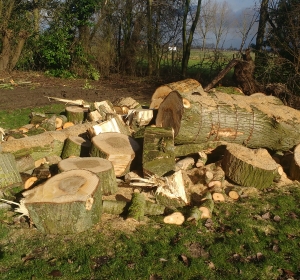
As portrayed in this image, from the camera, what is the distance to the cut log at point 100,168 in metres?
4.45

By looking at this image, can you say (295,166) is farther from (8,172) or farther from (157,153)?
(8,172)

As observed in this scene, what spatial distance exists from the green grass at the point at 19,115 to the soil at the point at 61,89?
44cm

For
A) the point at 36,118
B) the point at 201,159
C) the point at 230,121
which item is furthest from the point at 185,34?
the point at 201,159

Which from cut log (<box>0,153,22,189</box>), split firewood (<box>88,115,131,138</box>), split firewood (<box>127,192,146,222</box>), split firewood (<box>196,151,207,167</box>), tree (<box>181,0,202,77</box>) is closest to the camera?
split firewood (<box>127,192,146,222</box>)

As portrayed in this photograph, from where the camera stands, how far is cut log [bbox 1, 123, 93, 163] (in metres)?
5.28

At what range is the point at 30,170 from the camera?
5.26 metres

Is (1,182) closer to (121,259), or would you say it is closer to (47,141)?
(47,141)

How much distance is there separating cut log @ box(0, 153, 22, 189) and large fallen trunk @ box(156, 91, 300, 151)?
2563 millimetres

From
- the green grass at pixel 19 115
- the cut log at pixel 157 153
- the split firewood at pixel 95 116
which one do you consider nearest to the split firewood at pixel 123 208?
the cut log at pixel 157 153

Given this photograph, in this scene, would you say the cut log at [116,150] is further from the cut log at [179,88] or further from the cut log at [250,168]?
the cut log at [179,88]

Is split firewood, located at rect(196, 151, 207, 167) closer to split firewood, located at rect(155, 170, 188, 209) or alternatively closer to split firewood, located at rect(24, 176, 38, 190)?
split firewood, located at rect(155, 170, 188, 209)

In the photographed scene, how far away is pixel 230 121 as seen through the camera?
233 inches

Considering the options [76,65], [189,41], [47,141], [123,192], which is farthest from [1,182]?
[189,41]

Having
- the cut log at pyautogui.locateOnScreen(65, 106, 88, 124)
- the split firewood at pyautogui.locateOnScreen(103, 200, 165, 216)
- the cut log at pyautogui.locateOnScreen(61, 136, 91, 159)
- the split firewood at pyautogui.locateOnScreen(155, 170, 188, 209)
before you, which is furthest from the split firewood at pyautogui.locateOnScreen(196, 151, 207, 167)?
the cut log at pyautogui.locateOnScreen(65, 106, 88, 124)
